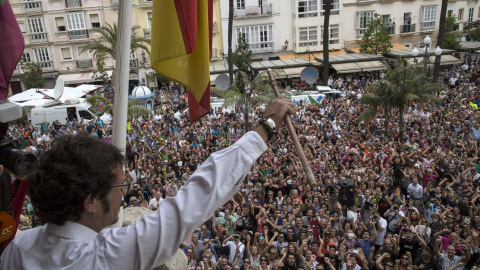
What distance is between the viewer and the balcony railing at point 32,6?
97.5 feet

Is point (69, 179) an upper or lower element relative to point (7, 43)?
lower

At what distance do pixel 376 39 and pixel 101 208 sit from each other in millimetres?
30726

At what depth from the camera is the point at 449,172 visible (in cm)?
964

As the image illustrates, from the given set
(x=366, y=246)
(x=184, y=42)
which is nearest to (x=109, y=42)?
(x=366, y=246)

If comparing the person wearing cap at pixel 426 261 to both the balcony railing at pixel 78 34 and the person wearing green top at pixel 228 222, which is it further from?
the balcony railing at pixel 78 34

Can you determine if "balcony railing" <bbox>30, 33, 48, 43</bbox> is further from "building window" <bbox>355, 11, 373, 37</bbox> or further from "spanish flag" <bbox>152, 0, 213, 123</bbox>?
"spanish flag" <bbox>152, 0, 213, 123</bbox>

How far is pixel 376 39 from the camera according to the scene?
29.5 meters

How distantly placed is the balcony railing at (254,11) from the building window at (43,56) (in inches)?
570

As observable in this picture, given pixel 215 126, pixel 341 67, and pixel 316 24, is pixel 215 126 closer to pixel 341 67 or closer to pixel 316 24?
pixel 341 67

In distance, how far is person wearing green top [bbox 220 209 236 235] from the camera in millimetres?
8266

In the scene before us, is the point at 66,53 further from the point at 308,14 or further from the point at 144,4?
the point at 308,14

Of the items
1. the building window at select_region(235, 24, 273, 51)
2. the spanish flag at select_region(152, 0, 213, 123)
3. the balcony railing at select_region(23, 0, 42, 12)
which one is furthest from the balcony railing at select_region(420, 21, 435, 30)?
the spanish flag at select_region(152, 0, 213, 123)

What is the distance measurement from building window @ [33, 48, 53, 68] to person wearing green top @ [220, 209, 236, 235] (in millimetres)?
27496

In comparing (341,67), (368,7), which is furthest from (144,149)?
(368,7)
